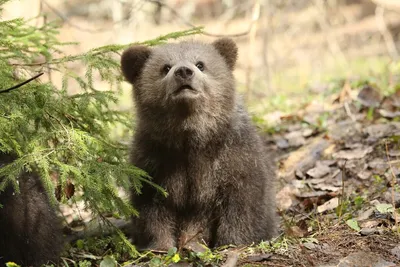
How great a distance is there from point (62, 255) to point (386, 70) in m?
7.57

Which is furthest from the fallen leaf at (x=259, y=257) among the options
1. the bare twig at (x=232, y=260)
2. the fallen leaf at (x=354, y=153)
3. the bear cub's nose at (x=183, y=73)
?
the fallen leaf at (x=354, y=153)

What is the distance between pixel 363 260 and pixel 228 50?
2531 millimetres

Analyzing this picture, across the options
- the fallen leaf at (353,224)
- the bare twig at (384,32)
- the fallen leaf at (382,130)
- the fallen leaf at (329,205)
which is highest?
the bare twig at (384,32)

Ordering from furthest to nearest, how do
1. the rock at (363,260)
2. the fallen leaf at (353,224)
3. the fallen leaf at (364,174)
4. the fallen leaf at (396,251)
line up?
the fallen leaf at (364,174) < the fallen leaf at (353,224) < the fallen leaf at (396,251) < the rock at (363,260)

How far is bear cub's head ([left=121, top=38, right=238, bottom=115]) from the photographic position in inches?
193

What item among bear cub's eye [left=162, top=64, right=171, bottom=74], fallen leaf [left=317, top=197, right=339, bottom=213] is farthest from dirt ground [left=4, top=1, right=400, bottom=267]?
bear cub's eye [left=162, top=64, right=171, bottom=74]

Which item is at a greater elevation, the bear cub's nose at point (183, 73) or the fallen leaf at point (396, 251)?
the bear cub's nose at point (183, 73)

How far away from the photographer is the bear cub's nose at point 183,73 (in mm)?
4809

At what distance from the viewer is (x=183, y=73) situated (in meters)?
4.82

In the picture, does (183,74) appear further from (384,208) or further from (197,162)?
(384,208)

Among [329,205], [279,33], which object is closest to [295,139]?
[329,205]

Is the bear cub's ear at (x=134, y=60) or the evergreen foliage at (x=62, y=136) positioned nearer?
the evergreen foliage at (x=62, y=136)

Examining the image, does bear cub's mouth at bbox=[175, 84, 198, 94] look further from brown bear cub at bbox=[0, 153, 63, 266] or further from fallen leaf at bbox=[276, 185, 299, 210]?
fallen leaf at bbox=[276, 185, 299, 210]

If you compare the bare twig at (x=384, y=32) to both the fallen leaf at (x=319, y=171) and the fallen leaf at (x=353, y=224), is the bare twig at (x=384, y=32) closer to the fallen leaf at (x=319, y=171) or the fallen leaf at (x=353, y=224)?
the fallen leaf at (x=319, y=171)
